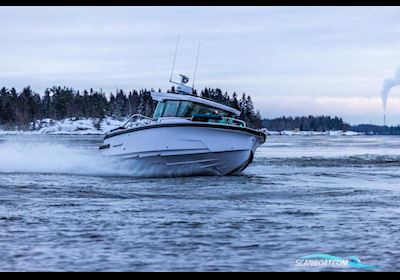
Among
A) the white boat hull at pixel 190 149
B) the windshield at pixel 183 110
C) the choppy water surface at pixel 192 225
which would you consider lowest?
the choppy water surface at pixel 192 225

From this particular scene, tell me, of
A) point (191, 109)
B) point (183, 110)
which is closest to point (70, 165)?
point (183, 110)

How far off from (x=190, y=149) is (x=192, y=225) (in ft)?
39.3

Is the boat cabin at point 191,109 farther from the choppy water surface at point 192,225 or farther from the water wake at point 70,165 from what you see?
the choppy water surface at point 192,225

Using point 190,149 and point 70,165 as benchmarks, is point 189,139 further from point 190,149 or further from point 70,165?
point 70,165

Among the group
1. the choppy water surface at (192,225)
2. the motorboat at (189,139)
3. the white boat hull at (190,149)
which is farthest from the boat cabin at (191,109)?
the choppy water surface at (192,225)

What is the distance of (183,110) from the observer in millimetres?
25031

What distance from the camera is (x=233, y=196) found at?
713 inches

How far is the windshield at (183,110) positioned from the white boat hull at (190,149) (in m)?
1.11

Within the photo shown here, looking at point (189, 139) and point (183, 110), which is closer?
point (189, 139)

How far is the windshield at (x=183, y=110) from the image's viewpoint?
25.0 m

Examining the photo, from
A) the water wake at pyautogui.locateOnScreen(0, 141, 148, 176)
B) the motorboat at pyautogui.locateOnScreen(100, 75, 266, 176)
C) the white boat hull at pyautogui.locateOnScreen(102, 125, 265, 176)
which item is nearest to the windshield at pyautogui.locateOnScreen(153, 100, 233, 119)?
the motorboat at pyautogui.locateOnScreen(100, 75, 266, 176)
